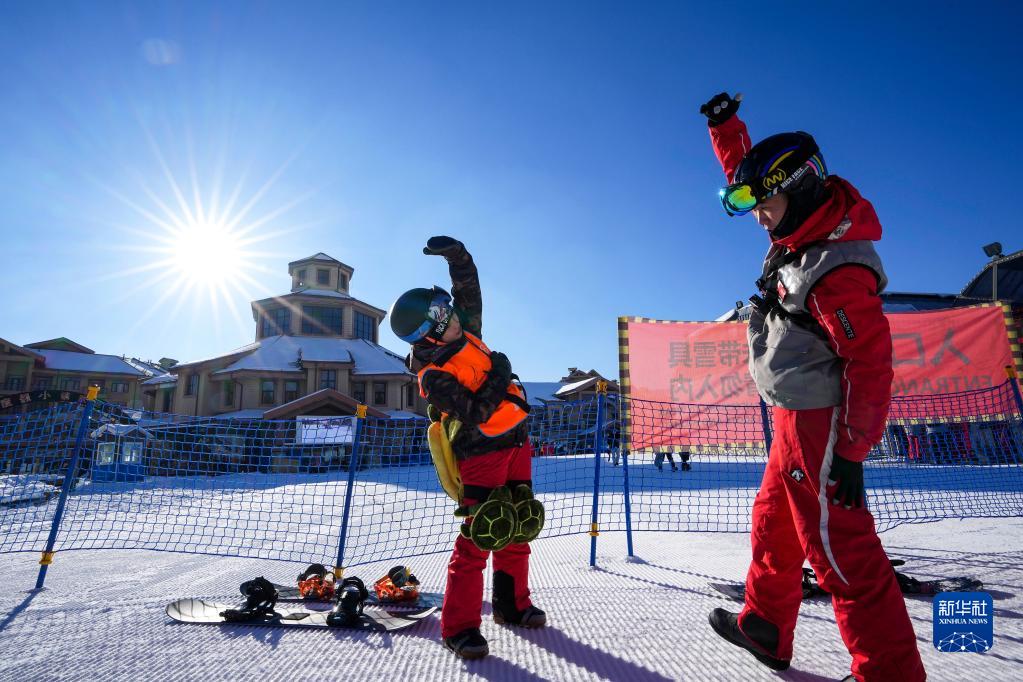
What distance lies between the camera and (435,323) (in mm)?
2307

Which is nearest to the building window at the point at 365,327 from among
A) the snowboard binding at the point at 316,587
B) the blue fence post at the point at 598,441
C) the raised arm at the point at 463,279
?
the blue fence post at the point at 598,441

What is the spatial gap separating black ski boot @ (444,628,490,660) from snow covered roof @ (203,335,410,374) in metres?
22.7

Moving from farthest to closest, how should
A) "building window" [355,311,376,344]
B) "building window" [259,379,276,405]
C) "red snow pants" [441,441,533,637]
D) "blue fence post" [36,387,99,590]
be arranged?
"building window" [355,311,376,344] < "building window" [259,379,276,405] < "blue fence post" [36,387,99,590] < "red snow pants" [441,441,533,637]

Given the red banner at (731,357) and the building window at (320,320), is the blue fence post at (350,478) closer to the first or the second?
the red banner at (731,357)

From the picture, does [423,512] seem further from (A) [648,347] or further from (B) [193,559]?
(A) [648,347]

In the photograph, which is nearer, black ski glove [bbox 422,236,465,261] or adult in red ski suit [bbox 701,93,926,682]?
adult in red ski suit [bbox 701,93,926,682]

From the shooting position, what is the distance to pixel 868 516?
1524 mm

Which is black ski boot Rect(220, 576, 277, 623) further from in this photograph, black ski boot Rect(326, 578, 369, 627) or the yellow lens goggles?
the yellow lens goggles

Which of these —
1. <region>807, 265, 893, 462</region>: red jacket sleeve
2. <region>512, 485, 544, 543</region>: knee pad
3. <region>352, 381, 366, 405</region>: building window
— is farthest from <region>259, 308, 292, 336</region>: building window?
<region>807, 265, 893, 462</region>: red jacket sleeve

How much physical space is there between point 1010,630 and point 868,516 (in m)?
1.47

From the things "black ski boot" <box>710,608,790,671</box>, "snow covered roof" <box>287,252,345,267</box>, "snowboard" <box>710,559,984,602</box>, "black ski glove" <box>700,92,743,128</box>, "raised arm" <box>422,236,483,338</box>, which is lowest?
"snowboard" <box>710,559,984,602</box>

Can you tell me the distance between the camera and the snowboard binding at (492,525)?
2.06 m

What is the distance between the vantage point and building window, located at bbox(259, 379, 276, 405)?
76.5 ft

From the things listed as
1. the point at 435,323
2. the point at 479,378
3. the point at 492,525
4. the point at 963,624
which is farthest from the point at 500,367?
Result: the point at 963,624
